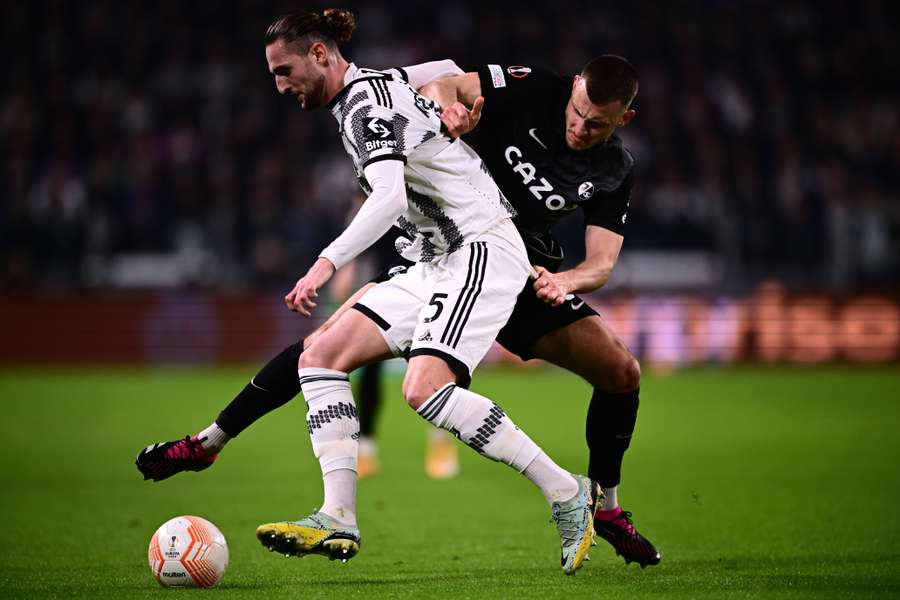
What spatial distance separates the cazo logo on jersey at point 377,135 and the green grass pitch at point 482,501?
5.58 ft

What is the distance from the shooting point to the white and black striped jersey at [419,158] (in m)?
4.89

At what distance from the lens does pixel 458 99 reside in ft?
18.1

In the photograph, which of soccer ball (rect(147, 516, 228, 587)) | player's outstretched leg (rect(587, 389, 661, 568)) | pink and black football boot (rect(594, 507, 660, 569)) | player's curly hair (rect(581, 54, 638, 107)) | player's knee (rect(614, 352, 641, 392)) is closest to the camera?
soccer ball (rect(147, 516, 228, 587))

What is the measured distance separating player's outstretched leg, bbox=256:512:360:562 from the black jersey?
164 centimetres

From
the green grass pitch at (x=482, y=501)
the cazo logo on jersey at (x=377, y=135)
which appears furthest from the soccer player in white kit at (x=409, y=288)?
the green grass pitch at (x=482, y=501)

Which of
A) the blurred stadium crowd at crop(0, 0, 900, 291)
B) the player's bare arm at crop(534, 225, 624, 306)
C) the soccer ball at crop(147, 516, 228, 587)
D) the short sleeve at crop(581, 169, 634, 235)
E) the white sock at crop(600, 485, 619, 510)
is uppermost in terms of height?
→ the short sleeve at crop(581, 169, 634, 235)

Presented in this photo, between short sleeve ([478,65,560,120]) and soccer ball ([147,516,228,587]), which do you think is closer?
soccer ball ([147,516,228,587])

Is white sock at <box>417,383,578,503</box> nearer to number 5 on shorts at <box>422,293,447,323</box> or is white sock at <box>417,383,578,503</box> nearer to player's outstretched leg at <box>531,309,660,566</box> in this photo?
→ number 5 on shorts at <box>422,293,447,323</box>

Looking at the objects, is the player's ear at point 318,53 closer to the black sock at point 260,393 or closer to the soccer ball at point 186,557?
the black sock at point 260,393

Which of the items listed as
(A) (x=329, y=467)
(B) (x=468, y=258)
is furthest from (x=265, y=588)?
(B) (x=468, y=258)

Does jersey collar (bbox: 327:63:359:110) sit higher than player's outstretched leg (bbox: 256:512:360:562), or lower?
higher

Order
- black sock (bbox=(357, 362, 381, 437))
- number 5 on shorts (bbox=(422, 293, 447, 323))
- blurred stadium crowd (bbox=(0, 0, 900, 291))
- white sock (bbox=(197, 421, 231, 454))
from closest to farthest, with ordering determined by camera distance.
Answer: number 5 on shorts (bbox=(422, 293, 447, 323)), white sock (bbox=(197, 421, 231, 454)), black sock (bbox=(357, 362, 381, 437)), blurred stadium crowd (bbox=(0, 0, 900, 291))

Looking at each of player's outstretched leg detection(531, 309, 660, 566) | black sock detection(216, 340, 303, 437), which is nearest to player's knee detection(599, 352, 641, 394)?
player's outstretched leg detection(531, 309, 660, 566)

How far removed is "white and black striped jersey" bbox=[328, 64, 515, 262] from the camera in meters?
4.89
